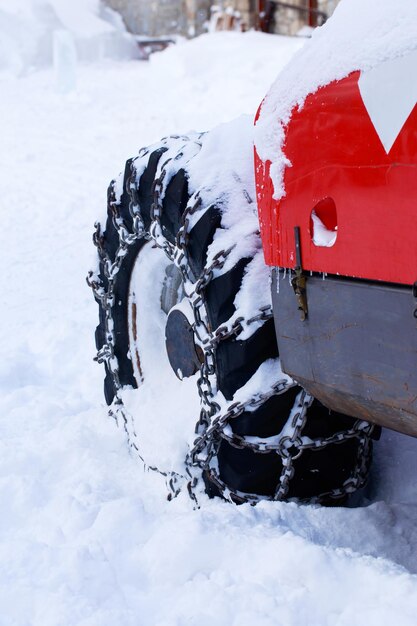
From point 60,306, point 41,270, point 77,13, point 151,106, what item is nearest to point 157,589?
point 60,306

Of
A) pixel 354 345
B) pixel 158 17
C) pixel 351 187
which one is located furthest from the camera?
pixel 158 17

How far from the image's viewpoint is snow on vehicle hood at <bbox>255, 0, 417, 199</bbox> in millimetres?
1348

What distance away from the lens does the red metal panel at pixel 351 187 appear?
134 cm

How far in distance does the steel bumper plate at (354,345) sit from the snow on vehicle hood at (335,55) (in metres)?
0.26

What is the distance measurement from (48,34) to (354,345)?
1459 centimetres

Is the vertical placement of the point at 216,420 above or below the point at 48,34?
below

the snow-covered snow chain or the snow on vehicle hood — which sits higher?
the snow on vehicle hood

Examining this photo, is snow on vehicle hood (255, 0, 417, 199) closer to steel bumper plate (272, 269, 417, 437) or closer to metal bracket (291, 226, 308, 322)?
metal bracket (291, 226, 308, 322)

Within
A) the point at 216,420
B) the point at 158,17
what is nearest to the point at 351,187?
the point at 216,420

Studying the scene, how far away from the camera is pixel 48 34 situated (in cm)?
1477

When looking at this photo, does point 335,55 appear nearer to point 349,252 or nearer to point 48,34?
point 349,252

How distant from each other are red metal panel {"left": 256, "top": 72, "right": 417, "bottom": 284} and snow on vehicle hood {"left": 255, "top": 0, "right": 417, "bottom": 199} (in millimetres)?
28

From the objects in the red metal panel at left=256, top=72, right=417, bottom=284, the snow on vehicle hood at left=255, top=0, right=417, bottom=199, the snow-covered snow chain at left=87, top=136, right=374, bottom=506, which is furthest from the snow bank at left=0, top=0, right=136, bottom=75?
the red metal panel at left=256, top=72, right=417, bottom=284

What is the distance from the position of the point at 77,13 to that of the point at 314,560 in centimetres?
1592
